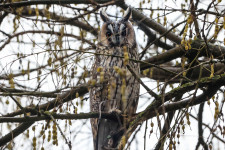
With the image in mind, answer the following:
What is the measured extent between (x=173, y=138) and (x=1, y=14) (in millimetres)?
2359

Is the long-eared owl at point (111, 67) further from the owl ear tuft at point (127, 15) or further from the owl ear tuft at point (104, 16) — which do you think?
the owl ear tuft at point (104, 16)

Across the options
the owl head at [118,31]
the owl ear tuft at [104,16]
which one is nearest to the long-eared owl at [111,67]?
the owl head at [118,31]

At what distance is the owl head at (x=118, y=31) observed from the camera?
13.2ft

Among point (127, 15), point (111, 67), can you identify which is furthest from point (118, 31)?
point (111, 67)

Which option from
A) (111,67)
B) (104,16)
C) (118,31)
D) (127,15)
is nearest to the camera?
(111,67)

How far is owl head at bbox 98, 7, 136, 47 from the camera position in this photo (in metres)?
4.02

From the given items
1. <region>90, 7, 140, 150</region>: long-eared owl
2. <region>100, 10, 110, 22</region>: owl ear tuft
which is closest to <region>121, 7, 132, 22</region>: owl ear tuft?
<region>90, 7, 140, 150</region>: long-eared owl

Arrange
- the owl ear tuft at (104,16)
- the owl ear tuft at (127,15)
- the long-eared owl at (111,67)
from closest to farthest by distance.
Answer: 1. the long-eared owl at (111,67)
2. the owl ear tuft at (127,15)
3. the owl ear tuft at (104,16)

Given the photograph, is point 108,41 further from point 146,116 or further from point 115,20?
point 146,116

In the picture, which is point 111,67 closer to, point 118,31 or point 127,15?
point 118,31

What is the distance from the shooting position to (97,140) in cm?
403

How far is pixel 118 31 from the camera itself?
13.1 ft

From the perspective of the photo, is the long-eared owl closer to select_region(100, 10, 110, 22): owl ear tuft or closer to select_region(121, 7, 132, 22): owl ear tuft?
select_region(121, 7, 132, 22): owl ear tuft

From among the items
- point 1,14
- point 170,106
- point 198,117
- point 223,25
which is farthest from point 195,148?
point 1,14
